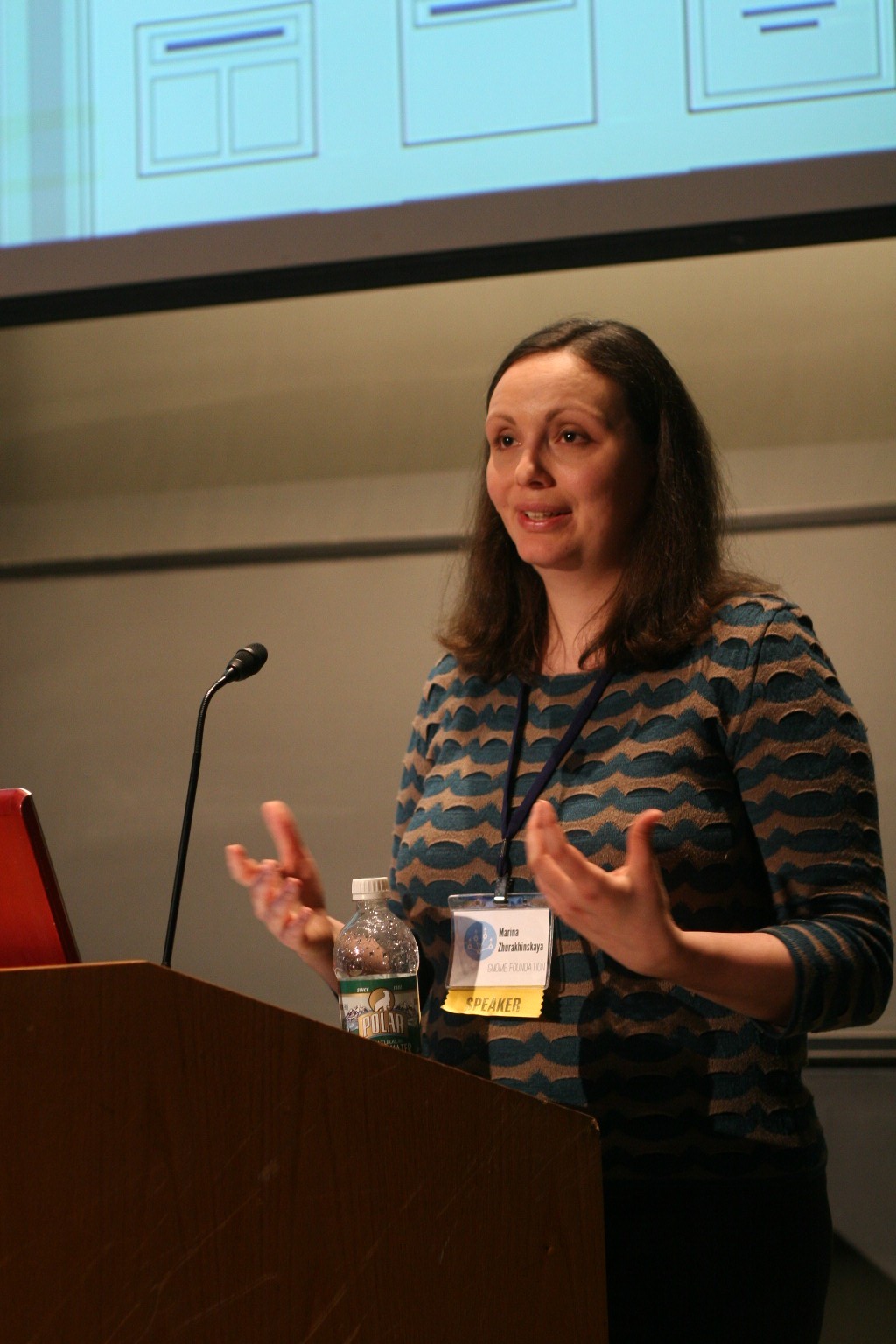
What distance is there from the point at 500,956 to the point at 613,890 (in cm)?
40

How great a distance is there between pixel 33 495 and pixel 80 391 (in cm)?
29

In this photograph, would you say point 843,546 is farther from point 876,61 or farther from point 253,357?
point 253,357

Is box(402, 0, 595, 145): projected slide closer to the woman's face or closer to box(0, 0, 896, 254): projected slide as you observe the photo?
box(0, 0, 896, 254): projected slide

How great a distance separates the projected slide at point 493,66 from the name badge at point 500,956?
1.77 m

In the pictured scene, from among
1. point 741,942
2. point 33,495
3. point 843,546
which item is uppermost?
point 33,495

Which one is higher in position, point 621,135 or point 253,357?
point 621,135

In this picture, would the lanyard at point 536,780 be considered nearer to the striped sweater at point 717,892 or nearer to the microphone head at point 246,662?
the striped sweater at point 717,892

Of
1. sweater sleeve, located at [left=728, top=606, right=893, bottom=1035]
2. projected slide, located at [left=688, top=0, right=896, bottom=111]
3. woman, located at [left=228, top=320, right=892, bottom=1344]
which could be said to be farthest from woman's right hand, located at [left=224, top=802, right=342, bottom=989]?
projected slide, located at [left=688, top=0, right=896, bottom=111]

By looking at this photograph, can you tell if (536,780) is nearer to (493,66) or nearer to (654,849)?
(654,849)

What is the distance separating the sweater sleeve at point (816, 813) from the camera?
48.9 inches

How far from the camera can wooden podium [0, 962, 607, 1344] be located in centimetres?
80

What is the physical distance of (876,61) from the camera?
244cm

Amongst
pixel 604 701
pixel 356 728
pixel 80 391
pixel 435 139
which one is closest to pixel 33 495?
pixel 80 391

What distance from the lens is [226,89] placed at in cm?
276
